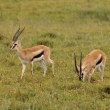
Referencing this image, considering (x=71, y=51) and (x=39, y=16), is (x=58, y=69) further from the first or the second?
(x=39, y=16)

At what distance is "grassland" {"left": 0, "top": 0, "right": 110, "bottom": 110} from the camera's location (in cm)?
618

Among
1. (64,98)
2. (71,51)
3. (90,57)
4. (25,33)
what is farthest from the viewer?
(25,33)

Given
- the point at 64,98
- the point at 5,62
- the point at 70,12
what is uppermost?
the point at 70,12

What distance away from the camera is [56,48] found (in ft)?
35.8

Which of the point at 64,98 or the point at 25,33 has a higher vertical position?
the point at 25,33

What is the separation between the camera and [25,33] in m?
13.5

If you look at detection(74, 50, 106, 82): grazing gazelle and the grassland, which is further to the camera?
detection(74, 50, 106, 82): grazing gazelle

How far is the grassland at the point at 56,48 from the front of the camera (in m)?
6.18

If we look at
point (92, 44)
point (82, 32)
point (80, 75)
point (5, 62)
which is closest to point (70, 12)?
point (82, 32)

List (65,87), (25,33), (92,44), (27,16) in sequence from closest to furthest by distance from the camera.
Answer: (65,87), (92,44), (25,33), (27,16)

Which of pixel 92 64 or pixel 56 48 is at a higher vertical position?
pixel 56 48

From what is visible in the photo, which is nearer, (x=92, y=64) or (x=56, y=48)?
(x=92, y=64)

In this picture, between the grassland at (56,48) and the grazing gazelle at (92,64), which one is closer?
the grassland at (56,48)

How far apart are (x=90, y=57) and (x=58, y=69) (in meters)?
1.16
